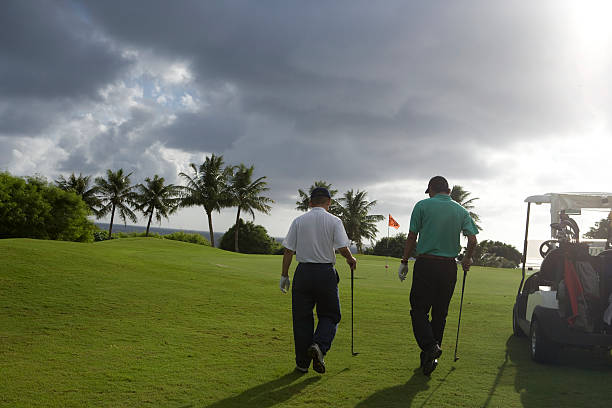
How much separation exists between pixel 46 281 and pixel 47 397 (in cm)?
729

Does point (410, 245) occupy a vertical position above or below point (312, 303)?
above

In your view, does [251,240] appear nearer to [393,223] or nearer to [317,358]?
[393,223]

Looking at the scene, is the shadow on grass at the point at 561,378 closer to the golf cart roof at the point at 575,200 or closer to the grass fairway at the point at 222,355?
the grass fairway at the point at 222,355

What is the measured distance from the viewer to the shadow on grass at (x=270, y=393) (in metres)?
4.86

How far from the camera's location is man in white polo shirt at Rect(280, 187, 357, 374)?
6055 mm

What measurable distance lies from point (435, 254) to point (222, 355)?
9.69 ft

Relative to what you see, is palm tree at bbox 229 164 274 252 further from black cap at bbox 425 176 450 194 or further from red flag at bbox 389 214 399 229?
black cap at bbox 425 176 450 194

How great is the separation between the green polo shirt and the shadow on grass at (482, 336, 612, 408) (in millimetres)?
1553

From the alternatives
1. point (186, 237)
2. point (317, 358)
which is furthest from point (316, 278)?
point (186, 237)

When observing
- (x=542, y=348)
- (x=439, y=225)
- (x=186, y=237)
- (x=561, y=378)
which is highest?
(x=439, y=225)

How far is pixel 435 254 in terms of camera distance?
21.0ft

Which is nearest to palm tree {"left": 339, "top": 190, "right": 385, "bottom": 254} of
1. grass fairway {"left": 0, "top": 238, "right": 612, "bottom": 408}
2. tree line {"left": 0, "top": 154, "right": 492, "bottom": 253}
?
tree line {"left": 0, "top": 154, "right": 492, "bottom": 253}

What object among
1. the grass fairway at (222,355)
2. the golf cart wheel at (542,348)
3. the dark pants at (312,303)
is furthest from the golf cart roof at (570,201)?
the dark pants at (312,303)

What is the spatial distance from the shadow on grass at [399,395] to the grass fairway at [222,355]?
0.01 meters
